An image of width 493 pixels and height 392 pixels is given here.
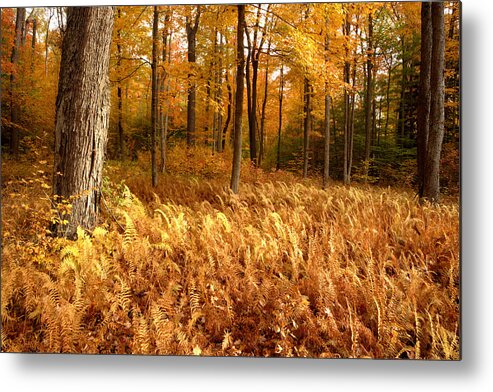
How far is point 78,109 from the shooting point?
3.51 m

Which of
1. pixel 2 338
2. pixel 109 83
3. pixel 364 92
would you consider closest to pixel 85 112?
pixel 109 83

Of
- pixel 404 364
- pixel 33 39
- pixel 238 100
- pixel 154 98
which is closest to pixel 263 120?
pixel 238 100

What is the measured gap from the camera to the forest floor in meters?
3.00

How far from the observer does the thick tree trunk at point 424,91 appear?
140 inches

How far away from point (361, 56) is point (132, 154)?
104 inches

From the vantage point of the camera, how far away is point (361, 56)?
391 cm

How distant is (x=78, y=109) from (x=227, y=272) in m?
2.11

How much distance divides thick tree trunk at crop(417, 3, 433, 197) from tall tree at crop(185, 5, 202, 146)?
7.53 ft

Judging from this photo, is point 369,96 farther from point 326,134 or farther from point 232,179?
point 232,179

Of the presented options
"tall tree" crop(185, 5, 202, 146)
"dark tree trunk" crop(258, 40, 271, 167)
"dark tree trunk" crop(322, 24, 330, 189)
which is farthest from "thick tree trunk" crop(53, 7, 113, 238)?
"dark tree trunk" crop(322, 24, 330, 189)

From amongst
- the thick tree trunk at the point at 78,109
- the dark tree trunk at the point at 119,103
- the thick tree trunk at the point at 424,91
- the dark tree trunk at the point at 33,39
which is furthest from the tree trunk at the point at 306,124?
the dark tree trunk at the point at 33,39

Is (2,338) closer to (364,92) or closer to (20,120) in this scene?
(20,120)

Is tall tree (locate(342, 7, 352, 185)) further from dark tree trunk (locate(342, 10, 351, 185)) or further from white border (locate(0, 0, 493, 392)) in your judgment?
white border (locate(0, 0, 493, 392))

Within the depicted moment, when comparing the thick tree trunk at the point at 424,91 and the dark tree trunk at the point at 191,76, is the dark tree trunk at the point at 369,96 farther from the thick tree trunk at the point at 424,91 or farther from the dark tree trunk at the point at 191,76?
the dark tree trunk at the point at 191,76
